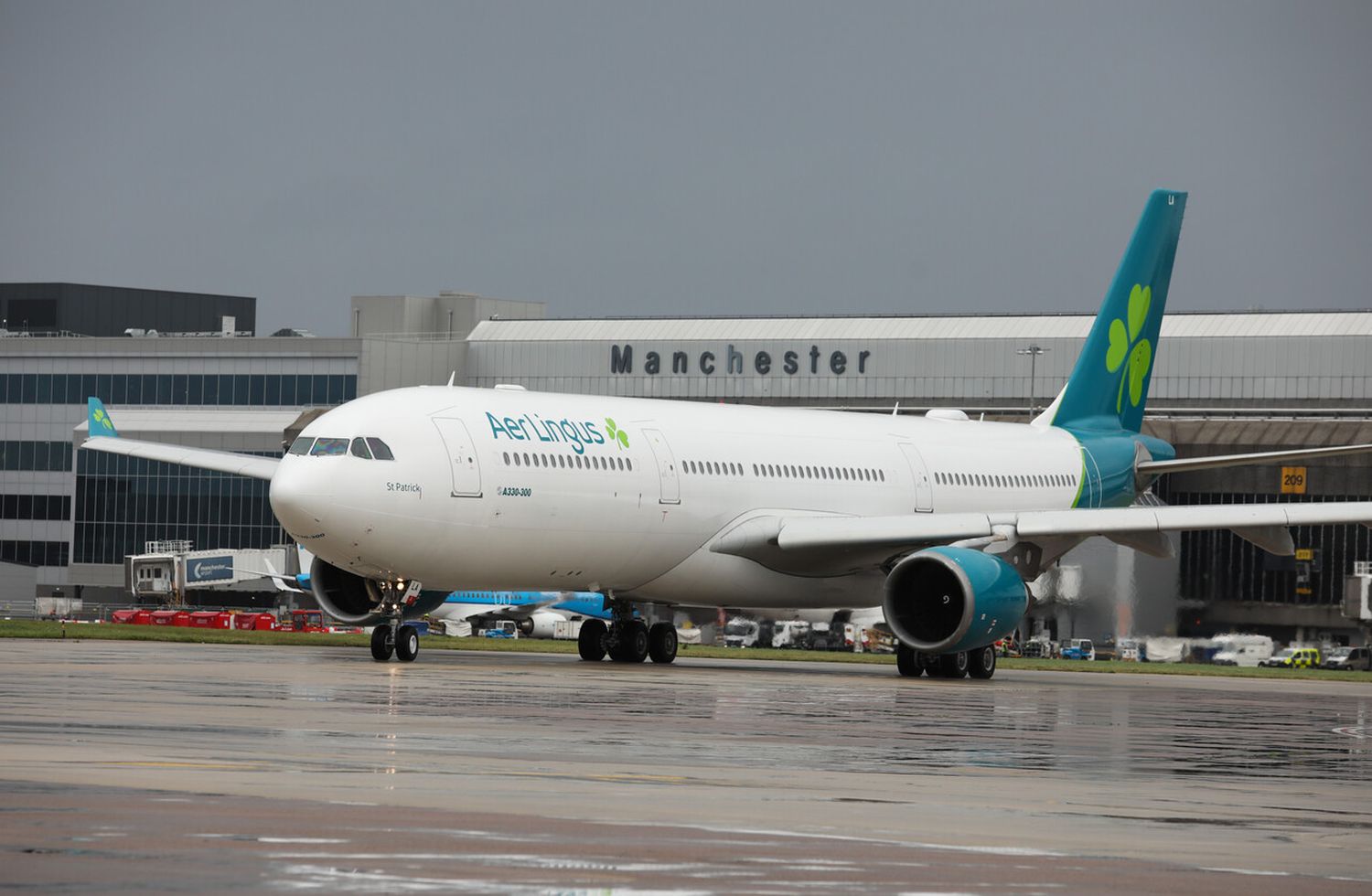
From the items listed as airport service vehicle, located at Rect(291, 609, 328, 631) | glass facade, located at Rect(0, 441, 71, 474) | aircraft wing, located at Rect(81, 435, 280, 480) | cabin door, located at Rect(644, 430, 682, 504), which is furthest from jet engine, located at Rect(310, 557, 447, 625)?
glass facade, located at Rect(0, 441, 71, 474)

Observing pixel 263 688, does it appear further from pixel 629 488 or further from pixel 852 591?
pixel 852 591

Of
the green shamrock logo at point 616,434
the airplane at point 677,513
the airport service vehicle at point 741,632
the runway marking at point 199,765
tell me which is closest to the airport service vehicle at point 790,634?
the airport service vehicle at point 741,632

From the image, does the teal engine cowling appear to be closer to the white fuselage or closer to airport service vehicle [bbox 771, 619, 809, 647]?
the white fuselage

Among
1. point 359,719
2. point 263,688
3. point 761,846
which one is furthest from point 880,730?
point 761,846

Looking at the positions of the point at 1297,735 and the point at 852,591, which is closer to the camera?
the point at 1297,735

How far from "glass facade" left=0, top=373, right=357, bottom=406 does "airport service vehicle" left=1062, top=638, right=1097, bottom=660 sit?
47988 mm

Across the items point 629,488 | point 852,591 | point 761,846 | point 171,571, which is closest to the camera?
point 761,846

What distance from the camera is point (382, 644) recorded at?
30.0m

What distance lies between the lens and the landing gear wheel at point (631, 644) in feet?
113

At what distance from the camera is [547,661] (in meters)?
33.2

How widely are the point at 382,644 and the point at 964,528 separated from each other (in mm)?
9351

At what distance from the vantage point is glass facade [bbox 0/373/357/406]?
300 feet

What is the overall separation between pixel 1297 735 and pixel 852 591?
15444mm

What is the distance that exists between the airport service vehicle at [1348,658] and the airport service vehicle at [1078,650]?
10.9 metres
